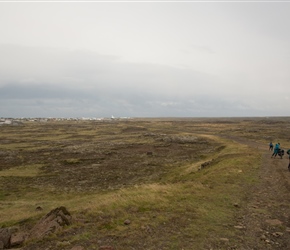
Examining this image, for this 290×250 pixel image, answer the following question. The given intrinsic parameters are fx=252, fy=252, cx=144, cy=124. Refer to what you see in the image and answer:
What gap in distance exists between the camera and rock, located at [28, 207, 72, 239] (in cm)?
1152

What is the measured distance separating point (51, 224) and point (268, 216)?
1077 cm

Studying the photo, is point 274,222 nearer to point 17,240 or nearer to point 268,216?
point 268,216

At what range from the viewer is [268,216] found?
42.0 feet

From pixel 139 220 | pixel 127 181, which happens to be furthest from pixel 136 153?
pixel 139 220

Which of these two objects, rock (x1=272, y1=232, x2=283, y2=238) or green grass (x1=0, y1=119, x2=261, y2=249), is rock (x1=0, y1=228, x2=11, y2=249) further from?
rock (x1=272, y1=232, x2=283, y2=238)

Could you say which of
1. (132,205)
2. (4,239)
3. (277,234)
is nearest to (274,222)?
(277,234)

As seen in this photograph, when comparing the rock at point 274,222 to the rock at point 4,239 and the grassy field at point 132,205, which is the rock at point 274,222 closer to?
the grassy field at point 132,205

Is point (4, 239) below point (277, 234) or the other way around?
below

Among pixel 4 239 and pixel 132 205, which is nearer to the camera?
pixel 4 239

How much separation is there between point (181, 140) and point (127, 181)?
41526mm

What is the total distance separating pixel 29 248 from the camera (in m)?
10.1

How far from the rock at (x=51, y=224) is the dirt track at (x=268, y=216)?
8260mm

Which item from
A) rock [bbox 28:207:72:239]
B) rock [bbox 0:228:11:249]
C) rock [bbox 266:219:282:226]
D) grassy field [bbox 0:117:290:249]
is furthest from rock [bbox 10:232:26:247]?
rock [bbox 266:219:282:226]

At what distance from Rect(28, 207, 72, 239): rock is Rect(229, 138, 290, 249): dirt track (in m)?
8.26
